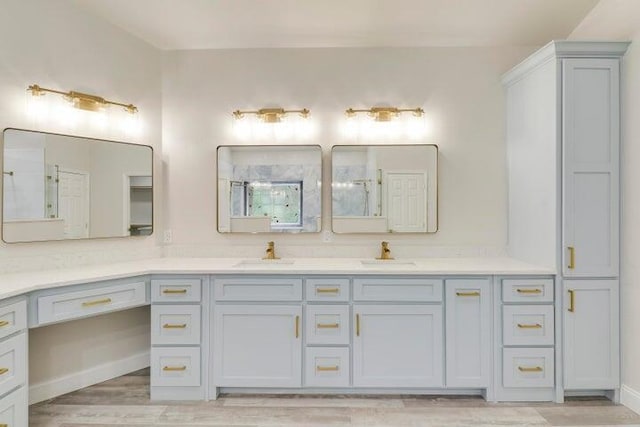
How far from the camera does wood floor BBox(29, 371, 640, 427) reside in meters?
2.23

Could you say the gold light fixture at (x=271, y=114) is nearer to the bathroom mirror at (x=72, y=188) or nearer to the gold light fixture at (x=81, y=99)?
the bathroom mirror at (x=72, y=188)

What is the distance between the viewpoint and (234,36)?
295cm

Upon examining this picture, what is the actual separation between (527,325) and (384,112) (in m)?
1.88

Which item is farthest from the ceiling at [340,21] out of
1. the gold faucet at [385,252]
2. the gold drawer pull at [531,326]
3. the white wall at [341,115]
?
the gold drawer pull at [531,326]

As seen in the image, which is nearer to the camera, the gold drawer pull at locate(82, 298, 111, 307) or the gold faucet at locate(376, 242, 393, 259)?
the gold drawer pull at locate(82, 298, 111, 307)

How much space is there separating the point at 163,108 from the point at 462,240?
2.78 m

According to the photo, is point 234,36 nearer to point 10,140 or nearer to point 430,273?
point 10,140

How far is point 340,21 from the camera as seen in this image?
2781mm

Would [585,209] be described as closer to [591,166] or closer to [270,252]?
[591,166]

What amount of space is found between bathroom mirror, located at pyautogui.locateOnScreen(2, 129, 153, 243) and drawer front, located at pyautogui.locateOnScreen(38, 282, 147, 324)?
591 mm

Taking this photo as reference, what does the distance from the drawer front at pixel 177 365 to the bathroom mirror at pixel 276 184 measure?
1038 mm

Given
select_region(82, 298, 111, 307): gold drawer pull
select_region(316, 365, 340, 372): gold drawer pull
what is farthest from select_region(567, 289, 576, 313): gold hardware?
select_region(82, 298, 111, 307): gold drawer pull

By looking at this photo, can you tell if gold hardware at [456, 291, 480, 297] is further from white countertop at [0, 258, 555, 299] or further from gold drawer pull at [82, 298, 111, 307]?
gold drawer pull at [82, 298, 111, 307]

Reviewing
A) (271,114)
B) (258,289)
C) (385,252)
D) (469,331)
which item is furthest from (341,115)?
(469,331)
